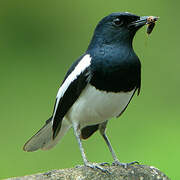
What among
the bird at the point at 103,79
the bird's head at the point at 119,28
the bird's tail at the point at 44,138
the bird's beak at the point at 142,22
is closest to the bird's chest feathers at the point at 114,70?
the bird at the point at 103,79

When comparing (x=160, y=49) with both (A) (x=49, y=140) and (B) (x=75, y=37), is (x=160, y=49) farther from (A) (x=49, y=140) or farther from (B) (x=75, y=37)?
(A) (x=49, y=140)

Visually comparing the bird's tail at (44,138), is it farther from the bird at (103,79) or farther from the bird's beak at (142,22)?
the bird's beak at (142,22)

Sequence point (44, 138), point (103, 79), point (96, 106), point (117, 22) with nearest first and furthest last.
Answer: point (103, 79) → point (96, 106) → point (117, 22) → point (44, 138)

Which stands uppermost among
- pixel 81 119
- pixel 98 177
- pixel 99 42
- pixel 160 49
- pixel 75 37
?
pixel 75 37

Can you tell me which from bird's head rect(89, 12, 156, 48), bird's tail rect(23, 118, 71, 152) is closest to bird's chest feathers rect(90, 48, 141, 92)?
bird's head rect(89, 12, 156, 48)

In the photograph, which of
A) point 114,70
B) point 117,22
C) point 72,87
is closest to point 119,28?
point 117,22

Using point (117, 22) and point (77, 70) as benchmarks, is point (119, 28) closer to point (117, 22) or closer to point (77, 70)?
point (117, 22)

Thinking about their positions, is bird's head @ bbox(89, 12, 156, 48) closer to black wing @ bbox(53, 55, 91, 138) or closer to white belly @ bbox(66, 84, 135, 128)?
black wing @ bbox(53, 55, 91, 138)

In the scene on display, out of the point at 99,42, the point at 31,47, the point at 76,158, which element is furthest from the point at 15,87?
the point at 99,42
